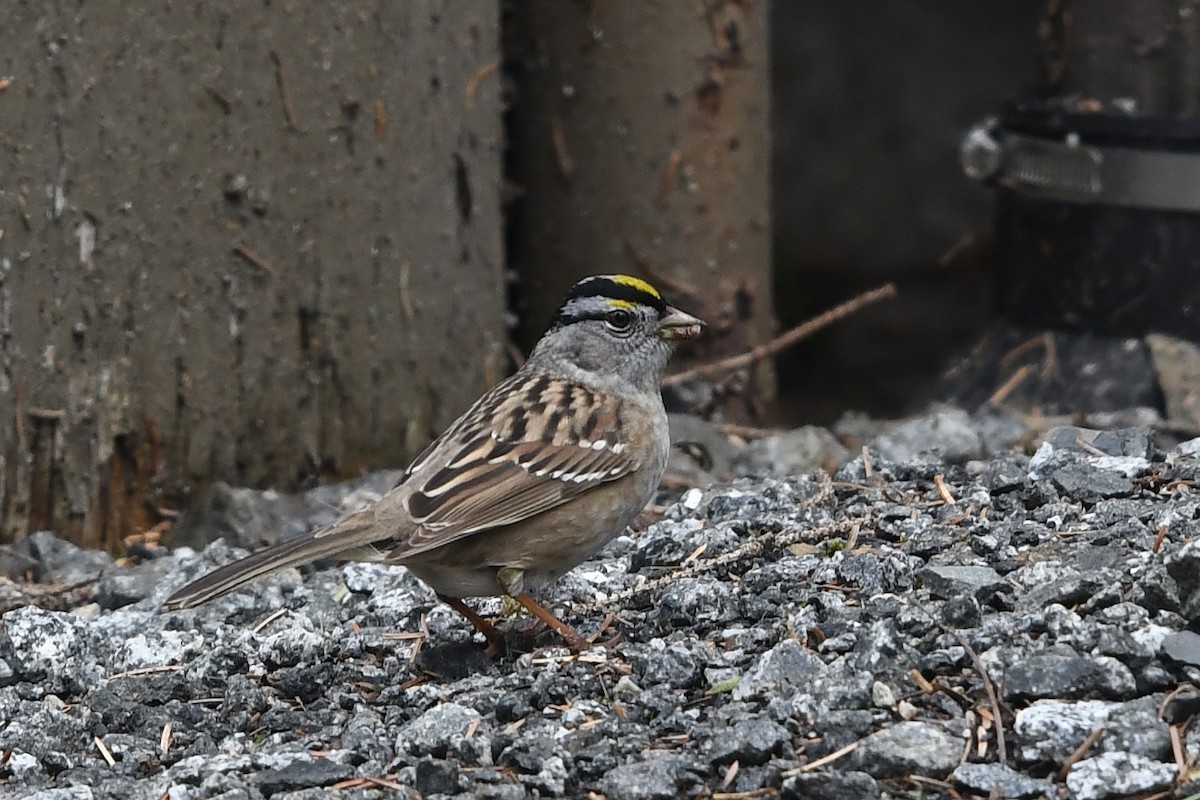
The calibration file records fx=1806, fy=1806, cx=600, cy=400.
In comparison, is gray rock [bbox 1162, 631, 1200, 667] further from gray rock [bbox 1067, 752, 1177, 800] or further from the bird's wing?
the bird's wing

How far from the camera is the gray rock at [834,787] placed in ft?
11.4

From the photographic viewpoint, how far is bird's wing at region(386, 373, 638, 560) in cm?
452

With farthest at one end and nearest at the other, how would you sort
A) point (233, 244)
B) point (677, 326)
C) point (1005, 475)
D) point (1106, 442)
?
point (233, 244) < point (677, 326) < point (1106, 442) < point (1005, 475)

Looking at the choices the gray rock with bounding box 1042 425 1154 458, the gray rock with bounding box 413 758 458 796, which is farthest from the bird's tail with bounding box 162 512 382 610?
the gray rock with bounding box 1042 425 1154 458

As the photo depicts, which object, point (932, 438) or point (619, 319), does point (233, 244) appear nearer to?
point (619, 319)

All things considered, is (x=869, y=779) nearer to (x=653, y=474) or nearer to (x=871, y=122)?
(x=653, y=474)

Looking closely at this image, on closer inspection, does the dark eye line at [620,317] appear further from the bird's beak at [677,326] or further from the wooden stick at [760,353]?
the wooden stick at [760,353]

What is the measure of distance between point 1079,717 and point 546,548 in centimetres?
153

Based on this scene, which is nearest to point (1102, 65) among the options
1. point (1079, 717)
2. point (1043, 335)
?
point (1043, 335)

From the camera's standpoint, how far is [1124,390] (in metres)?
7.84

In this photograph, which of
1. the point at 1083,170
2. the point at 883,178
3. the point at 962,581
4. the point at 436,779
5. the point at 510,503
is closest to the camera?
the point at 436,779

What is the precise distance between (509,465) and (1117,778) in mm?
1868

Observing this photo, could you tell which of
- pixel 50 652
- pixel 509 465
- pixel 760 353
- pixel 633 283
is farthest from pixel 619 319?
pixel 760 353

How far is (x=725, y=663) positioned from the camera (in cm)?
411
